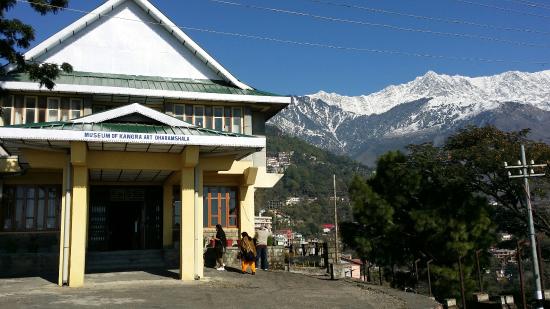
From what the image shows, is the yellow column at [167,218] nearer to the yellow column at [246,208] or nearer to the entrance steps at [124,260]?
the entrance steps at [124,260]

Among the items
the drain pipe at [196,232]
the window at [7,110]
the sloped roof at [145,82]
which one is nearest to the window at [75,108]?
the sloped roof at [145,82]

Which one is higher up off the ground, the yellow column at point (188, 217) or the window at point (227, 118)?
the window at point (227, 118)

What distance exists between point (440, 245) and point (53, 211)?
16.5m

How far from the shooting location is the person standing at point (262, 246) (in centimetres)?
1861

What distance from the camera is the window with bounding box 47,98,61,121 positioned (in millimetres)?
19547

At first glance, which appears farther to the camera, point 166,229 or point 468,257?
point 468,257

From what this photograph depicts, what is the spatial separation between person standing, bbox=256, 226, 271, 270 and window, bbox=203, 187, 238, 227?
3.43 meters

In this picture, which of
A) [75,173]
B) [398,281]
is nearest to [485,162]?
[398,281]

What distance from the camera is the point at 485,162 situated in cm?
2533

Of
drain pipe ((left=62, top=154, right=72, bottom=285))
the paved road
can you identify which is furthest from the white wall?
the paved road

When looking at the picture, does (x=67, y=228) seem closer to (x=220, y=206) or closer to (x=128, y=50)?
(x=220, y=206)

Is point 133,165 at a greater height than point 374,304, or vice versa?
point 133,165

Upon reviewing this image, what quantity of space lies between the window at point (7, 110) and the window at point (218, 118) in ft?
24.6

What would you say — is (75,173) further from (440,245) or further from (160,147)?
(440,245)
